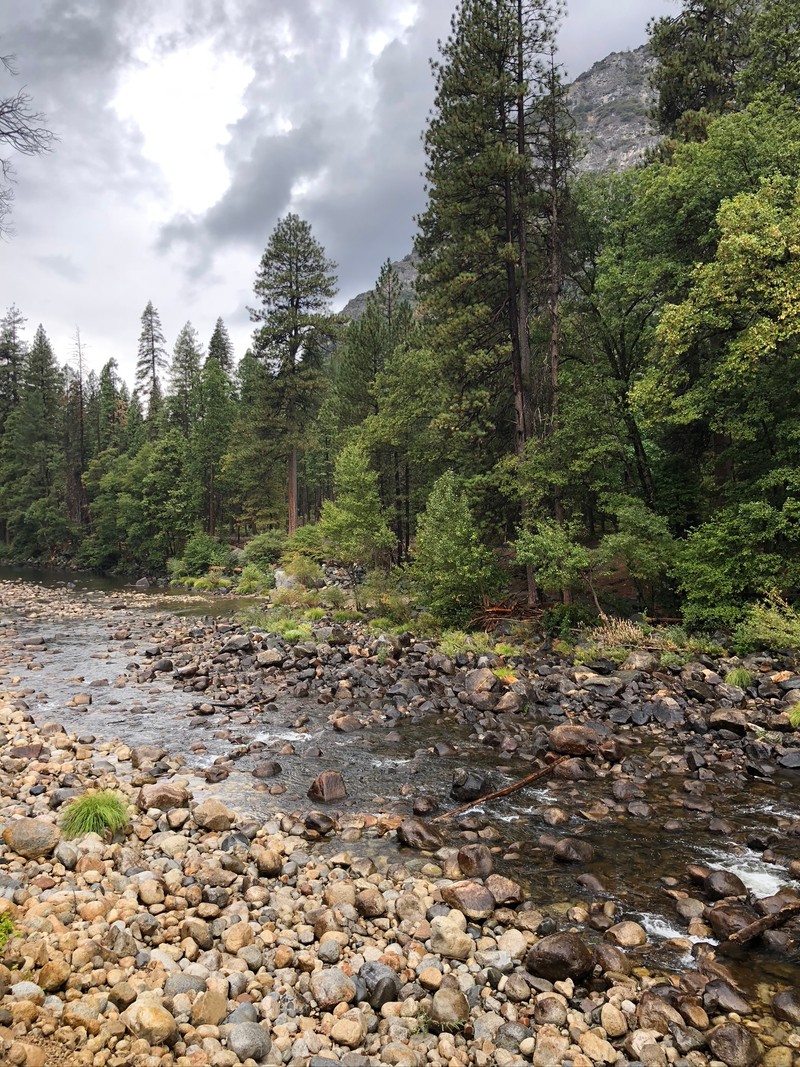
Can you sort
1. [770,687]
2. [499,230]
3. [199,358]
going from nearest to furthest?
[770,687] < [499,230] < [199,358]

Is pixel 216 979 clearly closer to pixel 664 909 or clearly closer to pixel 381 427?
pixel 664 909

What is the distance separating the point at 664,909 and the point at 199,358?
61.0 m

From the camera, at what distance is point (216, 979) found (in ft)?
15.2

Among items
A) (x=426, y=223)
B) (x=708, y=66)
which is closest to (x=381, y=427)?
(x=426, y=223)

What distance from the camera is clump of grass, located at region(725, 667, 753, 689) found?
12328mm

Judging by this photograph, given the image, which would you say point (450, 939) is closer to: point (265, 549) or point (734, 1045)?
point (734, 1045)

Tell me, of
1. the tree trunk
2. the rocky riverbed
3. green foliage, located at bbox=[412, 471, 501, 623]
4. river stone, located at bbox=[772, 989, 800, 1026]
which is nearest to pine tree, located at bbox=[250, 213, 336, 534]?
the tree trunk

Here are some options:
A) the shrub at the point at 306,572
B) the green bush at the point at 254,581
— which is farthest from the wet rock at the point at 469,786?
the green bush at the point at 254,581

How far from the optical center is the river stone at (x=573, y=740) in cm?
1028

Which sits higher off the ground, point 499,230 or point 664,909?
point 499,230

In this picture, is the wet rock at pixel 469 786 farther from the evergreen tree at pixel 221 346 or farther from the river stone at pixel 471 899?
the evergreen tree at pixel 221 346

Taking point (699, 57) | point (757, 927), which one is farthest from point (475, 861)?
point (699, 57)

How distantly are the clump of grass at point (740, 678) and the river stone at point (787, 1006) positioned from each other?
330 inches

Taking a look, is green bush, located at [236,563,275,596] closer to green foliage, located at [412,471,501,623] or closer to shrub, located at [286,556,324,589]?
shrub, located at [286,556,324,589]
